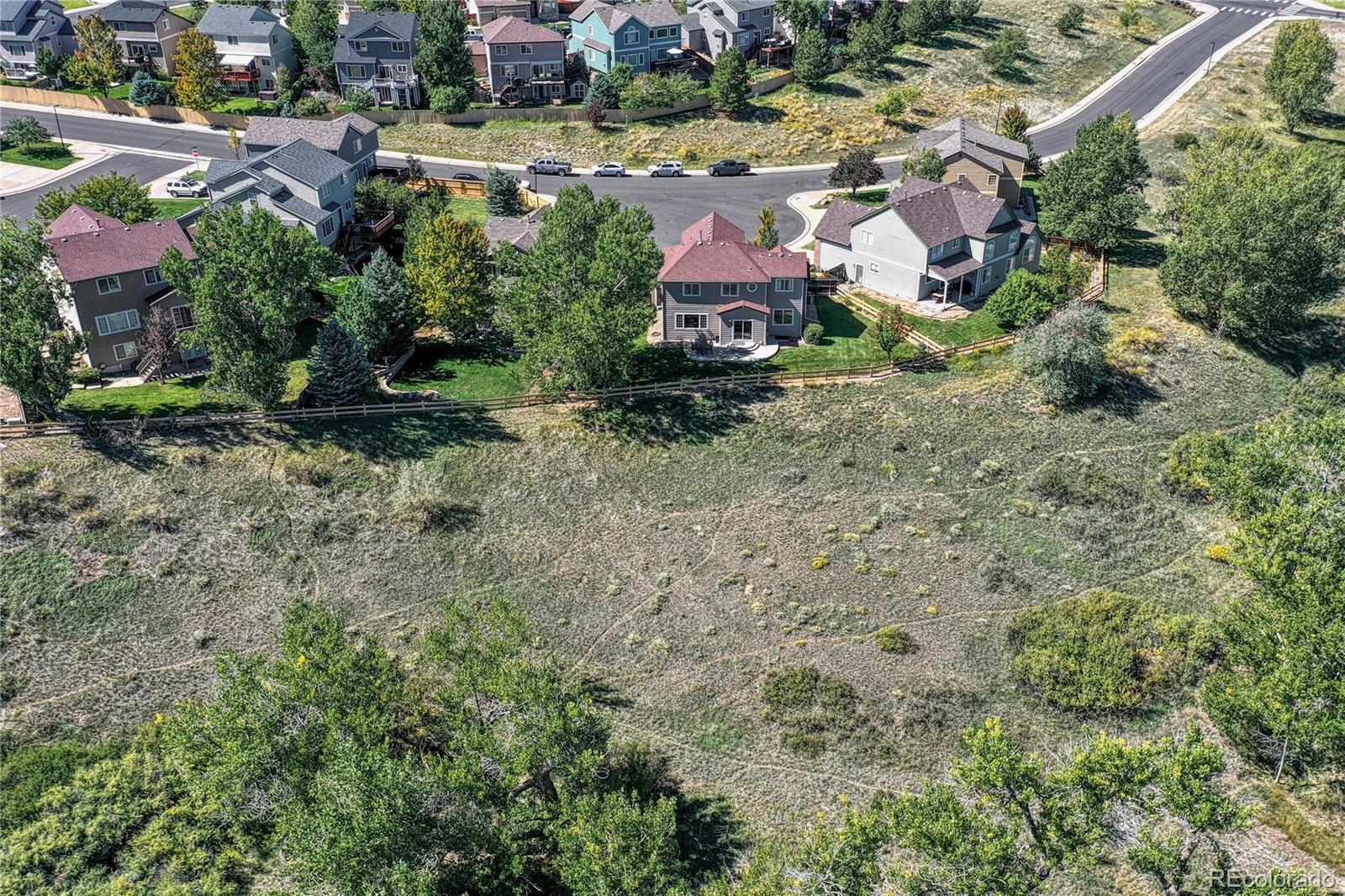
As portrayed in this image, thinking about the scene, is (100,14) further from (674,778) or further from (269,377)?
(674,778)

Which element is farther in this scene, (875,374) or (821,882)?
(875,374)

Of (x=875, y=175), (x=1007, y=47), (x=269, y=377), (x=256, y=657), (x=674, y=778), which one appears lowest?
(x=674, y=778)

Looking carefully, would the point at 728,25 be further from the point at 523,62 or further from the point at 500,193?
the point at 500,193

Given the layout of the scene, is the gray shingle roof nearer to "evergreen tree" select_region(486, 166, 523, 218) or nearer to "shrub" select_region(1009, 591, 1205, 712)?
"evergreen tree" select_region(486, 166, 523, 218)

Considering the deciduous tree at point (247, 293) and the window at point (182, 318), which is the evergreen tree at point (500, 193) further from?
the window at point (182, 318)

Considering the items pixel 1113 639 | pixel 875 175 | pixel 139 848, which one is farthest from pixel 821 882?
pixel 875 175

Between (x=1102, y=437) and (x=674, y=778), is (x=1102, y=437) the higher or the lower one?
the higher one

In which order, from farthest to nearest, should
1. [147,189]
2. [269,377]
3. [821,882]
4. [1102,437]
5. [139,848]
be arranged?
[147,189], [1102,437], [269,377], [139,848], [821,882]
